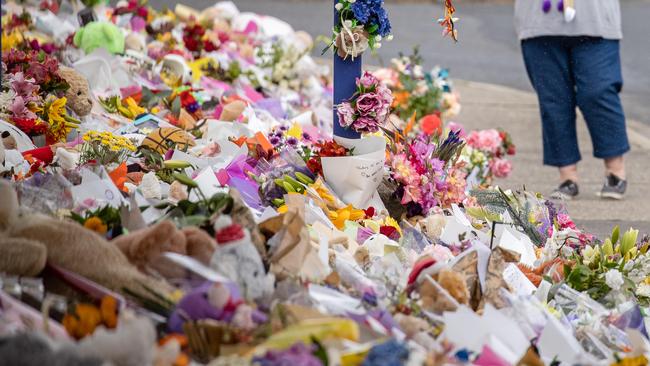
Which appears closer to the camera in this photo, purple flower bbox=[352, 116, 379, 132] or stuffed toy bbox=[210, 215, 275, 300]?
stuffed toy bbox=[210, 215, 275, 300]

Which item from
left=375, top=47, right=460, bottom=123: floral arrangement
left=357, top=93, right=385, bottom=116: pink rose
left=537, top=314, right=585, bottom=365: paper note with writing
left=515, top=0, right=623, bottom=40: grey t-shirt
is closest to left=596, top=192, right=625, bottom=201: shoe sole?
left=515, top=0, right=623, bottom=40: grey t-shirt

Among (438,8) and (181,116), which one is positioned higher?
(181,116)

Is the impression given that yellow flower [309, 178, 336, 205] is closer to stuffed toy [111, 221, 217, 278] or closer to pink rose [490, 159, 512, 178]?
stuffed toy [111, 221, 217, 278]

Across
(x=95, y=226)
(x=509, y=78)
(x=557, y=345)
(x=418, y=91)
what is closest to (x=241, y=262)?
(x=95, y=226)

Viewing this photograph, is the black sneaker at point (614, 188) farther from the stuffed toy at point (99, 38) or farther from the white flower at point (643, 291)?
the stuffed toy at point (99, 38)

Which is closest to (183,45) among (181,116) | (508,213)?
(181,116)

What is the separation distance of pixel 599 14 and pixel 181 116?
2475mm

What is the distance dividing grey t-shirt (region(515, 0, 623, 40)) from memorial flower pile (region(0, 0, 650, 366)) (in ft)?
2.49

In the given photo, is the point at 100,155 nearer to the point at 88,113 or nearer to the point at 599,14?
the point at 88,113

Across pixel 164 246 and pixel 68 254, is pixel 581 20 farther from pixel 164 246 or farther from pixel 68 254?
pixel 68 254

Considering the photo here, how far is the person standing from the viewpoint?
6.52 m

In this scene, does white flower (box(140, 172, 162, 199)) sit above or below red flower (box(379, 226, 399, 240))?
above

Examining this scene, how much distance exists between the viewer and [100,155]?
4504 millimetres

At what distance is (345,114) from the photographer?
4539mm
